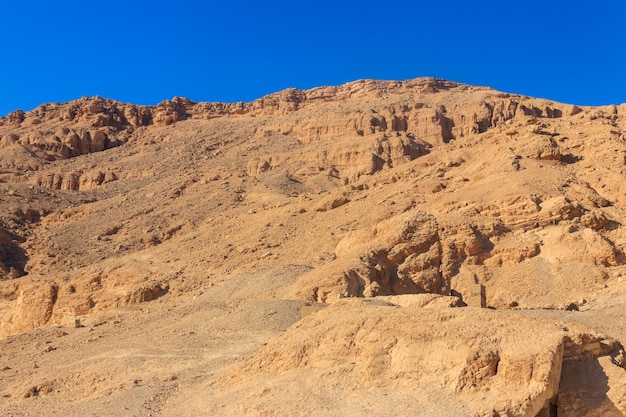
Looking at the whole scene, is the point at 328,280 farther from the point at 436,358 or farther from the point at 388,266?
the point at 436,358

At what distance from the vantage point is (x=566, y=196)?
73.4 ft

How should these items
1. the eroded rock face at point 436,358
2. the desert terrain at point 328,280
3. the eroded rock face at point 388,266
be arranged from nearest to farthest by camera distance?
1. the eroded rock face at point 436,358
2. the desert terrain at point 328,280
3. the eroded rock face at point 388,266

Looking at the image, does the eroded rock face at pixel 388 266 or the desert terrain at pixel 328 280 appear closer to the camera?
the desert terrain at pixel 328 280

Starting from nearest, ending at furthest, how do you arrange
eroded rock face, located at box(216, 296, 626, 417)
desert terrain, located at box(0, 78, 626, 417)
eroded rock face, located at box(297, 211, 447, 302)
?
eroded rock face, located at box(216, 296, 626, 417) < desert terrain, located at box(0, 78, 626, 417) < eroded rock face, located at box(297, 211, 447, 302)

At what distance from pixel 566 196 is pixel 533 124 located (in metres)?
8.38

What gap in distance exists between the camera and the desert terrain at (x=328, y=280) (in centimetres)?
966

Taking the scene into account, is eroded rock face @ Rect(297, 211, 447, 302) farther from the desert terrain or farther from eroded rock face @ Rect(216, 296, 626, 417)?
eroded rock face @ Rect(216, 296, 626, 417)

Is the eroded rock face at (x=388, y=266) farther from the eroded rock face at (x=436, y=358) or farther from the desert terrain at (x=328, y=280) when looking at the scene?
the eroded rock face at (x=436, y=358)

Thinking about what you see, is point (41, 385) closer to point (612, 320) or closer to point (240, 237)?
point (612, 320)

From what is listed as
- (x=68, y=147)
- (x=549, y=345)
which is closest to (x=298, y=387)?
(x=549, y=345)

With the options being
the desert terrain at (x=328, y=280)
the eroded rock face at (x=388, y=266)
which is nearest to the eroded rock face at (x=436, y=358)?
the desert terrain at (x=328, y=280)

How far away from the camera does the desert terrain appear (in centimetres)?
966

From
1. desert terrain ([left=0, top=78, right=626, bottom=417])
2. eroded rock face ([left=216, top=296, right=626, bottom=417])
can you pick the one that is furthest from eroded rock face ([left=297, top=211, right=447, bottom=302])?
eroded rock face ([left=216, top=296, right=626, bottom=417])

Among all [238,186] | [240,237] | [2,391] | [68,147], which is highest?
Result: [68,147]
